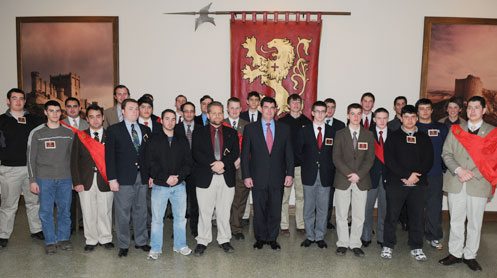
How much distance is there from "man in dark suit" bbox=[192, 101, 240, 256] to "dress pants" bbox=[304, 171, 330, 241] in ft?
2.98

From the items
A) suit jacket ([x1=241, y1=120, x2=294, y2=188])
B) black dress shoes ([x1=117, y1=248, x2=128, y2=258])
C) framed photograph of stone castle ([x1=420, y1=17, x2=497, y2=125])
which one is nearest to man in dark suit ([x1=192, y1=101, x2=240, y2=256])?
suit jacket ([x1=241, y1=120, x2=294, y2=188])

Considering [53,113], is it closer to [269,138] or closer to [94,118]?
[94,118]

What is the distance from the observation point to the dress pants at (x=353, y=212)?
4.18 m

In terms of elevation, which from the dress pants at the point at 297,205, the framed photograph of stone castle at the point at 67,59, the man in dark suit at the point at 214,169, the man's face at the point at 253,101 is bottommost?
the dress pants at the point at 297,205

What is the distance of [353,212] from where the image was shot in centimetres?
423

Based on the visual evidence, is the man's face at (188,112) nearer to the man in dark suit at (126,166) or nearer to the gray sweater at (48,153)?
the man in dark suit at (126,166)

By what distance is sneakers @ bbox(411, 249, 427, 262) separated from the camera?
4.12 metres

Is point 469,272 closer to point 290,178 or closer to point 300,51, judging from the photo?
point 290,178

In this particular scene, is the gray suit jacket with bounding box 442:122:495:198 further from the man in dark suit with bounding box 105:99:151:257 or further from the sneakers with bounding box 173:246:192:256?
the man in dark suit with bounding box 105:99:151:257

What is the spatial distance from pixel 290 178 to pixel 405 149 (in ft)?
4.08

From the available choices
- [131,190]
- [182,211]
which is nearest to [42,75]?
[131,190]

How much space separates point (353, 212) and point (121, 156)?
2535 millimetres

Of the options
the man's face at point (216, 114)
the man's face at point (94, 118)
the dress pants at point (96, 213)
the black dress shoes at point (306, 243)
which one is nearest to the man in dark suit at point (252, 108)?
the man's face at point (216, 114)

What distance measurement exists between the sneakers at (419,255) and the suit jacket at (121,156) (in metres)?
3.06
